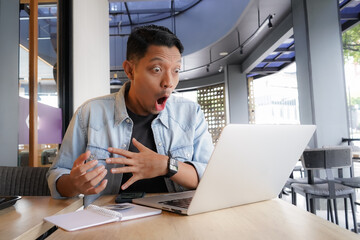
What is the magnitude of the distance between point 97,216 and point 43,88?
6.80 feet

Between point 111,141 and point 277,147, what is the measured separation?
69 centimetres

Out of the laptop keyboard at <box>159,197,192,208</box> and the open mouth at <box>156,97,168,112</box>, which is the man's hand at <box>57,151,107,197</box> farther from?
the open mouth at <box>156,97,168,112</box>

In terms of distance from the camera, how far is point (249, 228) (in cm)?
63

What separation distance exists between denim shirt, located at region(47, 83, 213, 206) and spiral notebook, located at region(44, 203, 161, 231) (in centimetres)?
41

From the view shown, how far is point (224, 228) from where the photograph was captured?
0.63 metres

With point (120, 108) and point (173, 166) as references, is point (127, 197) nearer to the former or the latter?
point (173, 166)

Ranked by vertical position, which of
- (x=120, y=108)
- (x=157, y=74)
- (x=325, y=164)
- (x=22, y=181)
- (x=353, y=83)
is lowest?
(x=325, y=164)

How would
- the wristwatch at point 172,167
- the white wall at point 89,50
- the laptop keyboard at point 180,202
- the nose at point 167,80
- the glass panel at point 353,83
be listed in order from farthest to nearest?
the glass panel at point 353,83 → the white wall at point 89,50 → the nose at point 167,80 → the wristwatch at point 172,167 → the laptop keyboard at point 180,202

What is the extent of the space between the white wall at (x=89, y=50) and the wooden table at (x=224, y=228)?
2414mm

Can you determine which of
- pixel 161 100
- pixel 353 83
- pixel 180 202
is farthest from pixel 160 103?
pixel 353 83

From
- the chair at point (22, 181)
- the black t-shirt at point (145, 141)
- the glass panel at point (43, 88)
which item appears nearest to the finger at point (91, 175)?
the black t-shirt at point (145, 141)

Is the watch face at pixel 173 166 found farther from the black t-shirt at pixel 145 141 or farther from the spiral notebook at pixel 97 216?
the black t-shirt at pixel 145 141

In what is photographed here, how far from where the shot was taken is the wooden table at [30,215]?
66 cm

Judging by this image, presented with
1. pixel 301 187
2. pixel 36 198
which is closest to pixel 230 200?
pixel 36 198
